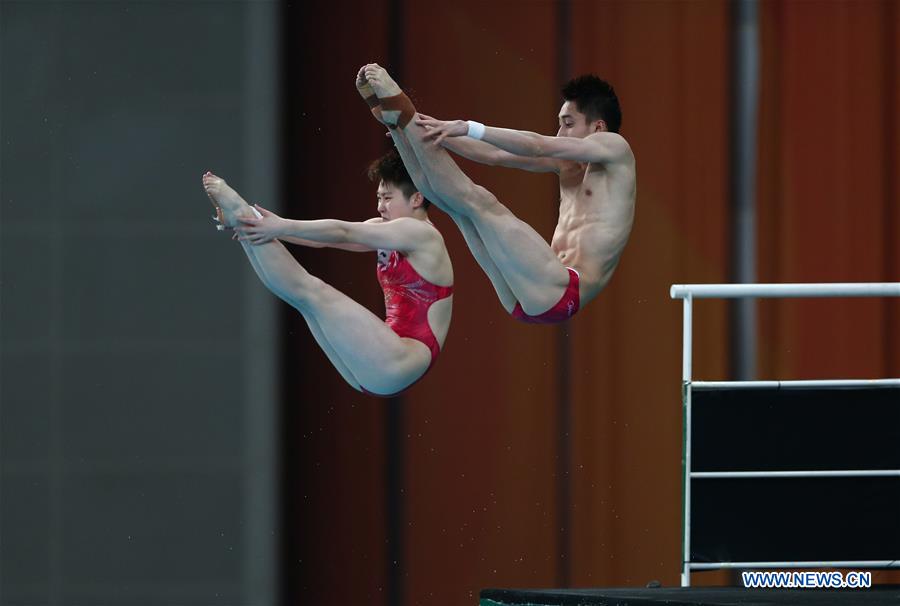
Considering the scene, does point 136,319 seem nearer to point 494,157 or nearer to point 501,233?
point 494,157

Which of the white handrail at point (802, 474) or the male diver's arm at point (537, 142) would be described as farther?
the white handrail at point (802, 474)

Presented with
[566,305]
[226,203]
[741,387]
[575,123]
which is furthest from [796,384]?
[226,203]

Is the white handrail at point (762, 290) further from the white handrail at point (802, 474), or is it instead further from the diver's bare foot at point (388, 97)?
the diver's bare foot at point (388, 97)

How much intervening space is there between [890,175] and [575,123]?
8.69 feet

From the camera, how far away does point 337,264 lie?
17.4ft

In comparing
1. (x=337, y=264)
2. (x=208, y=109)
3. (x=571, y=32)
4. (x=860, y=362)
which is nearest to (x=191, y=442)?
(x=337, y=264)

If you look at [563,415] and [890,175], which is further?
[890,175]

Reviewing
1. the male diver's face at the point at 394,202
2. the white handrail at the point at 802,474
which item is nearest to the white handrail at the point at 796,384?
the white handrail at the point at 802,474

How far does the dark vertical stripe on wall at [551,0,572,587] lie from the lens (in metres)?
5.33

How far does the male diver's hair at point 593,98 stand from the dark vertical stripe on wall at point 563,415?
2034mm

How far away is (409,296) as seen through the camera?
333cm

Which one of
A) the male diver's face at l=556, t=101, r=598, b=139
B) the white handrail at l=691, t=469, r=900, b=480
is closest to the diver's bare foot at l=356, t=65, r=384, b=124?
the male diver's face at l=556, t=101, r=598, b=139

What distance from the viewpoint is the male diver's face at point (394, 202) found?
3352 millimetres

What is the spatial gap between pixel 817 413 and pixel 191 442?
2495 millimetres
